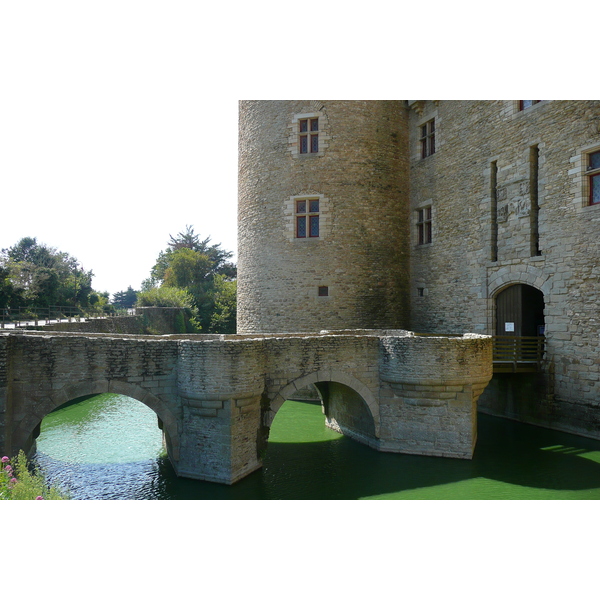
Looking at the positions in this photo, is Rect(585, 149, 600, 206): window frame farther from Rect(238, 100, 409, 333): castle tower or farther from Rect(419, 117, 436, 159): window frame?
Rect(238, 100, 409, 333): castle tower

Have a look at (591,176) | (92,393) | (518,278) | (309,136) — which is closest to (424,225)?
(518,278)

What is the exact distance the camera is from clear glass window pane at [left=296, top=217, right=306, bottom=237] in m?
17.9

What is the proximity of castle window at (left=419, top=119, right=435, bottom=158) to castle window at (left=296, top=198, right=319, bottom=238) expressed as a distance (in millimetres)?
4371

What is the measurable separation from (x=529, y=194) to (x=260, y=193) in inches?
362

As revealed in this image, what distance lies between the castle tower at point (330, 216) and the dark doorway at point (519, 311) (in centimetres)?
415

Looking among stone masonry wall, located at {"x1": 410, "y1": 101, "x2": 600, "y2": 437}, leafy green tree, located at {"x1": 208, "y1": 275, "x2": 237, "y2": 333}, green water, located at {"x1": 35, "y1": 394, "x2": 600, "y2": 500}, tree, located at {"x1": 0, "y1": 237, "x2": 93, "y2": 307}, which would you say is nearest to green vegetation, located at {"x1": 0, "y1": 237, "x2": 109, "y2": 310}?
tree, located at {"x1": 0, "y1": 237, "x2": 93, "y2": 307}

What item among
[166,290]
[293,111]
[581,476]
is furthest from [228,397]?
[166,290]

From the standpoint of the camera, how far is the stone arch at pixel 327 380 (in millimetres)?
10531

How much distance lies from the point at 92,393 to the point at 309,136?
12327mm

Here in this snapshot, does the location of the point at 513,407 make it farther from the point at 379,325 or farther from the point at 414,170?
the point at 414,170

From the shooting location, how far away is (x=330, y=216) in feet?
57.4

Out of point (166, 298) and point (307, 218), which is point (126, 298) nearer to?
point (166, 298)

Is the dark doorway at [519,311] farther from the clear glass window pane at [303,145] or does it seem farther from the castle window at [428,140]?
the clear glass window pane at [303,145]

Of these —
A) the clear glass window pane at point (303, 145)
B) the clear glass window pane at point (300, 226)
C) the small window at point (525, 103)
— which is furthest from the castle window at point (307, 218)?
the small window at point (525, 103)
